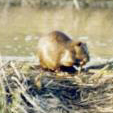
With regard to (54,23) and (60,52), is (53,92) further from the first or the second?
(54,23)

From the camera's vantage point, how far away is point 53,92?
5027 mm

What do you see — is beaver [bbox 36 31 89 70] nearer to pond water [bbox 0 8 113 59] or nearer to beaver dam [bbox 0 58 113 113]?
beaver dam [bbox 0 58 113 113]

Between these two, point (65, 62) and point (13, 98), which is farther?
point (65, 62)

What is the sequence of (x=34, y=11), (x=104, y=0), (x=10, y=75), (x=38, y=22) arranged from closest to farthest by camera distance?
1. (x=10, y=75)
2. (x=38, y=22)
3. (x=34, y=11)
4. (x=104, y=0)

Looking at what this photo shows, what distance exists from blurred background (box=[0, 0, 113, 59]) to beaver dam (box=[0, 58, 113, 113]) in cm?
539

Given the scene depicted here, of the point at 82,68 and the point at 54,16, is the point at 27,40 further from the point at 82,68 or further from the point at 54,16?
Result: the point at 82,68

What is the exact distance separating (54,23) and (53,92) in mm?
12223

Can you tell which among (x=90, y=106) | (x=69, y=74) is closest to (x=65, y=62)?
(x=69, y=74)

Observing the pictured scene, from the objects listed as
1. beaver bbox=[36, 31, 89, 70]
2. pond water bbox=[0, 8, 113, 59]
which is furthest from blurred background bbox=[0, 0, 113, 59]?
beaver bbox=[36, 31, 89, 70]

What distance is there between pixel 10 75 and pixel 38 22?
40.8 feet

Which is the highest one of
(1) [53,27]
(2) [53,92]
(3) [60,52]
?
(3) [60,52]

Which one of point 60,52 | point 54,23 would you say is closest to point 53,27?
point 54,23

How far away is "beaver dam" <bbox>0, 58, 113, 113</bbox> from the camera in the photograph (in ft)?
15.6

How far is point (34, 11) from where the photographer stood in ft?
69.1
